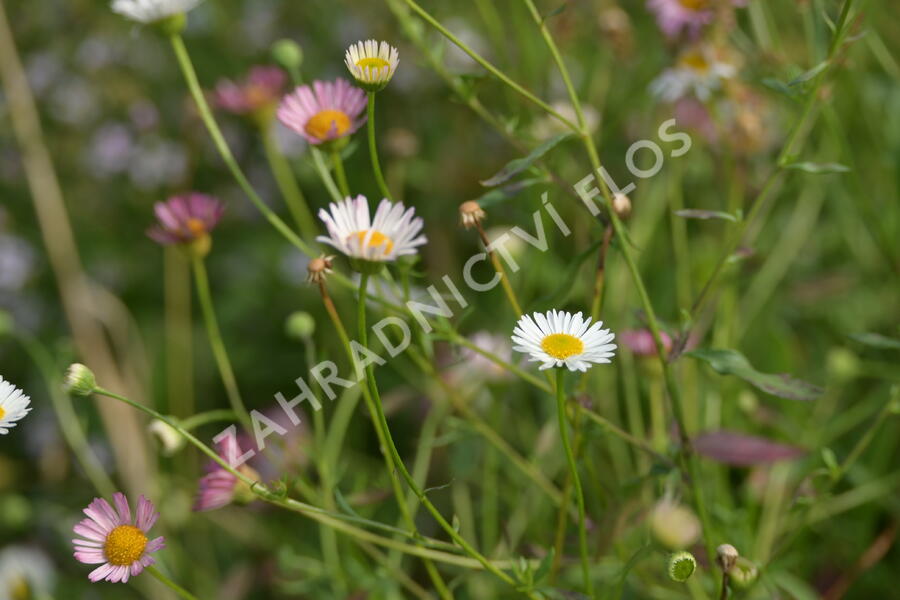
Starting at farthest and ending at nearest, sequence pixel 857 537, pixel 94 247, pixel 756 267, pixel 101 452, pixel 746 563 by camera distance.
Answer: pixel 94 247 < pixel 101 452 < pixel 756 267 < pixel 857 537 < pixel 746 563

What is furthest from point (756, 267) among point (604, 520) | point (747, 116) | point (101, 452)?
point (101, 452)

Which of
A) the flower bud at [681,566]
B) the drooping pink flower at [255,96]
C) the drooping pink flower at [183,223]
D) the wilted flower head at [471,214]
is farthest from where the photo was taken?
the drooping pink flower at [255,96]

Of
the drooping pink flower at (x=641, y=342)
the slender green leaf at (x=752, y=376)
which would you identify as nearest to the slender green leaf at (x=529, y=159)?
the slender green leaf at (x=752, y=376)

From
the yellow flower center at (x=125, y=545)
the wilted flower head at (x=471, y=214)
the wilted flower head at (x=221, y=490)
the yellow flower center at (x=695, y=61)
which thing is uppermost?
the yellow flower center at (x=695, y=61)

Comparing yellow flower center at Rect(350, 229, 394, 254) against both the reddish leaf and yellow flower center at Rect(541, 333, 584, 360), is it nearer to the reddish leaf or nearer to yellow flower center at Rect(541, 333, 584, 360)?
yellow flower center at Rect(541, 333, 584, 360)

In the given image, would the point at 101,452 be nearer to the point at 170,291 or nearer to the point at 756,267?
the point at 170,291

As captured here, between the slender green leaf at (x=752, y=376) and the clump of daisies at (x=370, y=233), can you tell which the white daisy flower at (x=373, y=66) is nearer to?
the clump of daisies at (x=370, y=233)

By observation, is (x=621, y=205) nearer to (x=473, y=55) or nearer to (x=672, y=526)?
(x=473, y=55)

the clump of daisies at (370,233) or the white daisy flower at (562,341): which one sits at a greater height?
the clump of daisies at (370,233)
